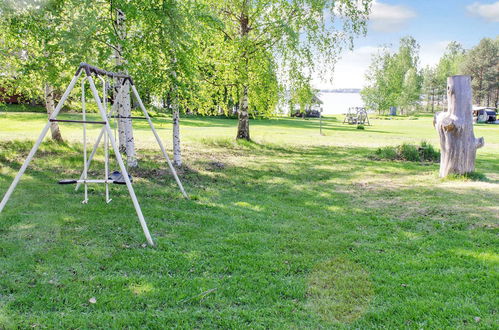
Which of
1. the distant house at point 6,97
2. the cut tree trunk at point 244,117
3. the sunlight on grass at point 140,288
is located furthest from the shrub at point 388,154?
the distant house at point 6,97

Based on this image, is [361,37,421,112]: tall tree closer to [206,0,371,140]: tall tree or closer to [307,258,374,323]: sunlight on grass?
[206,0,371,140]: tall tree

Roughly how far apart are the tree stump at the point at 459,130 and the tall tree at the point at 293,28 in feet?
20.7

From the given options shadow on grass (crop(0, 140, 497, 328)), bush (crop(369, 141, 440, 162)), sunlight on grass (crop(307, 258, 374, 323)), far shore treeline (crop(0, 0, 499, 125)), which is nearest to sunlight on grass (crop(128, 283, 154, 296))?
shadow on grass (crop(0, 140, 497, 328))

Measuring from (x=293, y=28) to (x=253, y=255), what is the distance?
1180 cm

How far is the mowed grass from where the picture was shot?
370 cm

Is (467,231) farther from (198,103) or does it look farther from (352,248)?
(198,103)

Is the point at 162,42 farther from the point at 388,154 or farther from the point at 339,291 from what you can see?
the point at 388,154

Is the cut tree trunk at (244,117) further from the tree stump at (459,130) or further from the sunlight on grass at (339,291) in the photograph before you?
the sunlight on grass at (339,291)

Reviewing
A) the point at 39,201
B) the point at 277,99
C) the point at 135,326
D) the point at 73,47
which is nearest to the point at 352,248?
the point at 135,326

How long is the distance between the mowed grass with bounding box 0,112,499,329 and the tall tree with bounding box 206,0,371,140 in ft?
23.5

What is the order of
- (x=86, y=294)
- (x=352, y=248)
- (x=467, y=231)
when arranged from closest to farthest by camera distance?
1. (x=86, y=294)
2. (x=352, y=248)
3. (x=467, y=231)

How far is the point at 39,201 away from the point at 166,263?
3.98 m

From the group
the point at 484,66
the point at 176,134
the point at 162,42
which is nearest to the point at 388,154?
the point at 176,134

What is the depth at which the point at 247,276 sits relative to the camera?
451 cm
